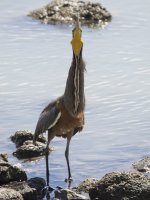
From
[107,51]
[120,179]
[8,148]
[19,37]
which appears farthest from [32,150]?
[19,37]

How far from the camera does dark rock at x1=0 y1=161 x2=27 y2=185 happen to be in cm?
1195

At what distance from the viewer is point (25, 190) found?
452 inches

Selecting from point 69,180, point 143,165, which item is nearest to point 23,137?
point 69,180

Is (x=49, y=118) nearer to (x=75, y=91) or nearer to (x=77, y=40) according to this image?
(x=75, y=91)

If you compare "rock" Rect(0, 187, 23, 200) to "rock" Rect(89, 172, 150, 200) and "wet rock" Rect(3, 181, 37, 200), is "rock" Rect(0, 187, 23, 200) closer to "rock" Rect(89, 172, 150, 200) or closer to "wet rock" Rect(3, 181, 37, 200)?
"wet rock" Rect(3, 181, 37, 200)

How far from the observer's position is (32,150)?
44.3 ft

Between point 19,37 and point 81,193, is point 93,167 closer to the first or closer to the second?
point 81,193

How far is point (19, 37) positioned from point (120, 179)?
11446 millimetres

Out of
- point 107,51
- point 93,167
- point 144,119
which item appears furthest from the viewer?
point 107,51

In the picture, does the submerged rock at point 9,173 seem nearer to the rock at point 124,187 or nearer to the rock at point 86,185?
the rock at point 86,185

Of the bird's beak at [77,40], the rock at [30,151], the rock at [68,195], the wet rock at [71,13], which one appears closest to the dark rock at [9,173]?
the rock at [68,195]

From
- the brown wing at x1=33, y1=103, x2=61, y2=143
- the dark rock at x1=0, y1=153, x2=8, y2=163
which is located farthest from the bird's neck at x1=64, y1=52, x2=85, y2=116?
the dark rock at x1=0, y1=153, x2=8, y2=163

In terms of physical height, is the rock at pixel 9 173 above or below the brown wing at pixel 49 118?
below

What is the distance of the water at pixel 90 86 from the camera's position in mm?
13680
